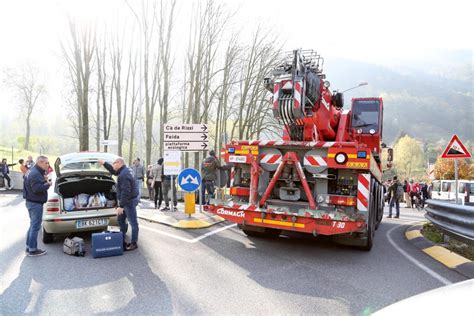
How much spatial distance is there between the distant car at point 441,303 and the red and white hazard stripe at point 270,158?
4.74m

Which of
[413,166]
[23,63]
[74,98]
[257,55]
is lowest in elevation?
[413,166]

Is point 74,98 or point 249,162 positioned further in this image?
point 74,98

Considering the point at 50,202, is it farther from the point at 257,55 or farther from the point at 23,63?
the point at 23,63

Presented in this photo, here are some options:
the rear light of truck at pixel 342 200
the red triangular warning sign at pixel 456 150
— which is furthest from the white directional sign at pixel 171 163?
the red triangular warning sign at pixel 456 150

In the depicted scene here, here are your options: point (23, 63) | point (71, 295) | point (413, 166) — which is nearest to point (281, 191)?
point (71, 295)

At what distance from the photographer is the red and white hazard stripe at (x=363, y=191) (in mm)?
6441

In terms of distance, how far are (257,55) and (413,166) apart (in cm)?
7853

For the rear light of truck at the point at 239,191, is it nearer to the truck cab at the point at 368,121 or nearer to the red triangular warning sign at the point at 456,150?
the truck cab at the point at 368,121

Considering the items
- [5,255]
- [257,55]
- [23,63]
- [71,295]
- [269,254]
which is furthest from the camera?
[23,63]

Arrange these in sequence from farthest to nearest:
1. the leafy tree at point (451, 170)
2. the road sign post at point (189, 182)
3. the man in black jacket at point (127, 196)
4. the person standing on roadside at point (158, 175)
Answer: the leafy tree at point (451, 170), the person standing on roadside at point (158, 175), the road sign post at point (189, 182), the man in black jacket at point (127, 196)

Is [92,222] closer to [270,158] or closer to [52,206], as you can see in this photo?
[52,206]

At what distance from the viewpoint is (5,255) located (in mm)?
6164

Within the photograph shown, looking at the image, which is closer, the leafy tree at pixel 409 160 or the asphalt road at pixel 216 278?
the asphalt road at pixel 216 278

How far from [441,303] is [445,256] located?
17.4ft
